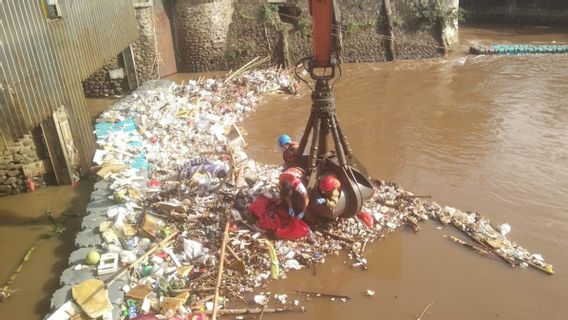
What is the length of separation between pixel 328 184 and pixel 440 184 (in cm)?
291

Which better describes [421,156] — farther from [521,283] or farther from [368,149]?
[521,283]

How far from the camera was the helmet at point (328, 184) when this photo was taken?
5.05m

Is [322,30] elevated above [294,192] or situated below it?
above

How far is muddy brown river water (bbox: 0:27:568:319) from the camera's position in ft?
15.4

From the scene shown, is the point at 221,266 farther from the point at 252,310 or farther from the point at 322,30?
the point at 322,30

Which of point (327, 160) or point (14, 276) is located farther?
point (327, 160)

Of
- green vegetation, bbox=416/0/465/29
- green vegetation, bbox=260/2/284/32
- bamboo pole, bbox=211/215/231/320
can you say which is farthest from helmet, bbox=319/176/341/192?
green vegetation, bbox=416/0/465/29

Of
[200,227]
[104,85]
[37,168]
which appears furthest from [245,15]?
[200,227]

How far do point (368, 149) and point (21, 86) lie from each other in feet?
19.5

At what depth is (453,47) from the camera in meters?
15.7

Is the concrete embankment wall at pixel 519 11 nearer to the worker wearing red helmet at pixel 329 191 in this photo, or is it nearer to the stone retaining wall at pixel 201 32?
the stone retaining wall at pixel 201 32

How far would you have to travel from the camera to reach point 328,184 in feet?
16.6

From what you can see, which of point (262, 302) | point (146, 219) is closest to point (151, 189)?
point (146, 219)

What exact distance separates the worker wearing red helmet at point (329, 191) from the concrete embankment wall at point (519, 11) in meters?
20.0
